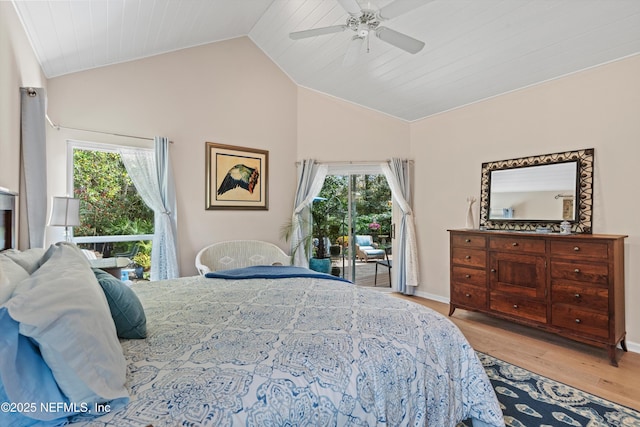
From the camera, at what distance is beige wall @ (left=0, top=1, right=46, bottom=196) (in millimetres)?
1827

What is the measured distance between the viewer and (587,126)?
10.3ft

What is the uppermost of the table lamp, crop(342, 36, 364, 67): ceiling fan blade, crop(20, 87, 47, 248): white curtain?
crop(342, 36, 364, 67): ceiling fan blade

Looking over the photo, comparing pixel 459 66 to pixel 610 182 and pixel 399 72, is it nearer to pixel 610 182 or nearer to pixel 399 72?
pixel 399 72

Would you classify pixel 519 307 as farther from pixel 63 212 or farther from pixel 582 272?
pixel 63 212

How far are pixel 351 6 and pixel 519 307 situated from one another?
3167 mm

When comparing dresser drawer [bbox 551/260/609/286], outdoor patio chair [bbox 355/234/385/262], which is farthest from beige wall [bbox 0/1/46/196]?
dresser drawer [bbox 551/260/609/286]

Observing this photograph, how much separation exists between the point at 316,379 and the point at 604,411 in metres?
2.08

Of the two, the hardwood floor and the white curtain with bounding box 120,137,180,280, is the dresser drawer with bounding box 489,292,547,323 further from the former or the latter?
the white curtain with bounding box 120,137,180,280

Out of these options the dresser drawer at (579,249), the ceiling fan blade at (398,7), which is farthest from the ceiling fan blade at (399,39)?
the dresser drawer at (579,249)

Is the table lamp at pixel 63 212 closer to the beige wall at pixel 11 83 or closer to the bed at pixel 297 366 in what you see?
the beige wall at pixel 11 83

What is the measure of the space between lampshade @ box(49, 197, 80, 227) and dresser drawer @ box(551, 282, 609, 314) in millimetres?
4316

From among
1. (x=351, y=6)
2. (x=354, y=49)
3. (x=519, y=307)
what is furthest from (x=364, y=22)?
(x=519, y=307)

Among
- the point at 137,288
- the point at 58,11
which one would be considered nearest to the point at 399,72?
the point at 58,11

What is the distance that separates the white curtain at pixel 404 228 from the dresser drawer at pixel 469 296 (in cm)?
93
